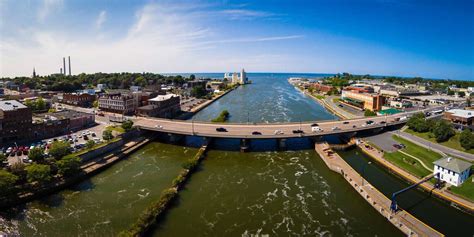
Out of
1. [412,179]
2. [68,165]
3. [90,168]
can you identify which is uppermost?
[68,165]

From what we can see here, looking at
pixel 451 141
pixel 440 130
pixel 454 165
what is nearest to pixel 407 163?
pixel 454 165

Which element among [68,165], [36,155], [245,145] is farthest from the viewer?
[245,145]

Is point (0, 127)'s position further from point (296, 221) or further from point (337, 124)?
point (337, 124)

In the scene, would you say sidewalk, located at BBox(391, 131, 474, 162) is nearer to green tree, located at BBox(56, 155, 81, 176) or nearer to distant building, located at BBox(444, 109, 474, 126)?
distant building, located at BBox(444, 109, 474, 126)

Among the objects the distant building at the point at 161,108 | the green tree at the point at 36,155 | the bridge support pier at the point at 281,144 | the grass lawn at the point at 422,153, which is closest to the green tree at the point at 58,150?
the green tree at the point at 36,155

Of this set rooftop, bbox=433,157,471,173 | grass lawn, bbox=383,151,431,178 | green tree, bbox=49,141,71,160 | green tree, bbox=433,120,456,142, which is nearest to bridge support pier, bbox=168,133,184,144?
green tree, bbox=49,141,71,160

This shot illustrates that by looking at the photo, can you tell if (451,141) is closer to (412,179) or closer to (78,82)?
(412,179)

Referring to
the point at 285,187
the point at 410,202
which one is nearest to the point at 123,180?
the point at 285,187
